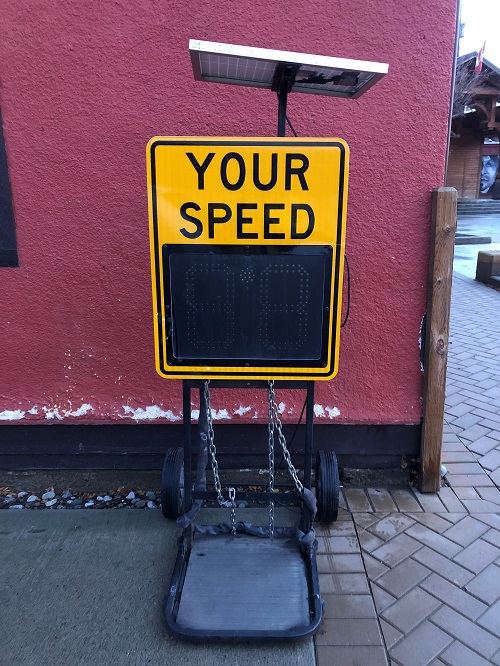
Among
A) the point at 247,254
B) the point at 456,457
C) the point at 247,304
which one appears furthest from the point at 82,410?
the point at 456,457

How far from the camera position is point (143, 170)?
2.95 m

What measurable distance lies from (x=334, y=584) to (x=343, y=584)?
0.04 metres

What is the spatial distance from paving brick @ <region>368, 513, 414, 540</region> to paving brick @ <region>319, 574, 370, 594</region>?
36 centimetres

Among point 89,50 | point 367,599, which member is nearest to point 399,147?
point 89,50

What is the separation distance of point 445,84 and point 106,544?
312 centimetres

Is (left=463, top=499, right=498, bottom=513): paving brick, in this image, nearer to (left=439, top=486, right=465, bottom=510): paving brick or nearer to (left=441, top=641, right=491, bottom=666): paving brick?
(left=439, top=486, right=465, bottom=510): paving brick

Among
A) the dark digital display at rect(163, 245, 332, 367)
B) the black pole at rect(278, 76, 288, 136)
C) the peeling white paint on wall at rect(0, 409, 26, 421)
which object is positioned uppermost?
the black pole at rect(278, 76, 288, 136)

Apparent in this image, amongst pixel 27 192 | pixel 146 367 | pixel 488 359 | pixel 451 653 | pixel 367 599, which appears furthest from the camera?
pixel 488 359

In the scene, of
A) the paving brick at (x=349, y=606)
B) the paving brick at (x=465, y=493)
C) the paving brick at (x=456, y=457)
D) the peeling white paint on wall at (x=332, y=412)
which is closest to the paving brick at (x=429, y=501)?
the paving brick at (x=465, y=493)

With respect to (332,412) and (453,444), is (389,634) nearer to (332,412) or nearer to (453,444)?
(332,412)

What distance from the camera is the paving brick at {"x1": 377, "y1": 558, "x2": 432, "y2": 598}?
2455 millimetres

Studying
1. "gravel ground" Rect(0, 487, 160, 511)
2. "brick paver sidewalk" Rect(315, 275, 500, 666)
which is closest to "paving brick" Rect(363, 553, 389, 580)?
"brick paver sidewalk" Rect(315, 275, 500, 666)

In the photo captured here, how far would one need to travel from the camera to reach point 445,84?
2.85 meters

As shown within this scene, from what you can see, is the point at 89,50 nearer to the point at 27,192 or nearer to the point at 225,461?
the point at 27,192
